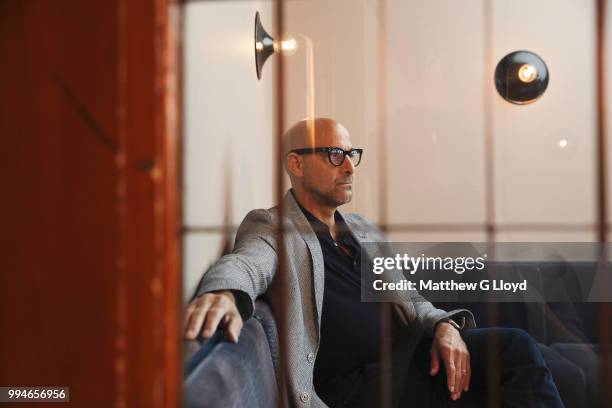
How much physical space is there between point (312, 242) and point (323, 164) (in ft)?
0.59

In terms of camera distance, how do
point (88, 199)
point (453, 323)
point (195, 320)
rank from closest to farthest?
point (88, 199) < point (195, 320) < point (453, 323)

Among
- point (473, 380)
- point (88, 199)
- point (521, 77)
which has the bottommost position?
point (473, 380)

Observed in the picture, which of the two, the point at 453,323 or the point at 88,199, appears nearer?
the point at 88,199

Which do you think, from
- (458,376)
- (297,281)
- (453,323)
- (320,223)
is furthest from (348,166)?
(458,376)

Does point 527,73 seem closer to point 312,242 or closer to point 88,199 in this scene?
point 312,242

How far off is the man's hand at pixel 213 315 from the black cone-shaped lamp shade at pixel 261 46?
0.51 m

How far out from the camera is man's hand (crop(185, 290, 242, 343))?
3.15ft

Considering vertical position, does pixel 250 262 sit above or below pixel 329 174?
below

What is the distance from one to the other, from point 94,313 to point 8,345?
0.16 m

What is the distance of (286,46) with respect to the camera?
1.12 metres

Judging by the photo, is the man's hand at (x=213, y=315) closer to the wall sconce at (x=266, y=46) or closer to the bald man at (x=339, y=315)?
the bald man at (x=339, y=315)

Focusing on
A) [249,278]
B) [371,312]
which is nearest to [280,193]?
[249,278]

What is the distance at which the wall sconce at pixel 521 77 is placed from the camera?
3.68 feet

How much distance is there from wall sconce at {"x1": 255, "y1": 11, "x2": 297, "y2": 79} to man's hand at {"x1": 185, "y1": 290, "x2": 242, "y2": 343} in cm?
51
